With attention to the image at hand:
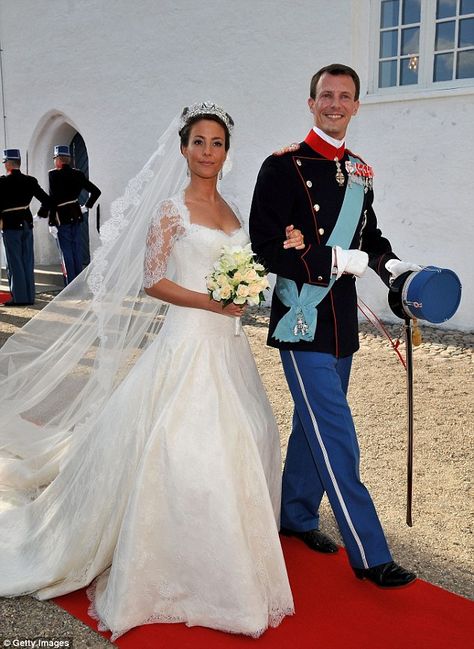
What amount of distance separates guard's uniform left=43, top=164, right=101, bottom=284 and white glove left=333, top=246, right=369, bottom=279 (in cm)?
732

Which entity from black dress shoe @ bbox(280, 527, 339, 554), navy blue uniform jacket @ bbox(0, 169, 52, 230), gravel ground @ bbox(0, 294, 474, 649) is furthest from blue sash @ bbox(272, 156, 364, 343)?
navy blue uniform jacket @ bbox(0, 169, 52, 230)

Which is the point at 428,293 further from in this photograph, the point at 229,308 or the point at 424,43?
the point at 424,43

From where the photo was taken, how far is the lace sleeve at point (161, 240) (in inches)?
105

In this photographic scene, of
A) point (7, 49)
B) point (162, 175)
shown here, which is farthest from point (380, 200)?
point (7, 49)

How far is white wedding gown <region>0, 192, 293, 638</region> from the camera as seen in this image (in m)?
2.39

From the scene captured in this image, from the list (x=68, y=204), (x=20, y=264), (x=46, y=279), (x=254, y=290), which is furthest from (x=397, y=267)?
(x=46, y=279)

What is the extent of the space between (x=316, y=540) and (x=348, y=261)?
1359mm

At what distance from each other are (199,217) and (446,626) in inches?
73.9

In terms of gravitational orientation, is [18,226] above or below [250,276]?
above

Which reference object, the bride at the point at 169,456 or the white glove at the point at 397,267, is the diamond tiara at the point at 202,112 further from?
the white glove at the point at 397,267

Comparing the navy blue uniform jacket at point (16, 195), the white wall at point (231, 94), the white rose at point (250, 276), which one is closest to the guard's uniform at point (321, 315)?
the white rose at point (250, 276)

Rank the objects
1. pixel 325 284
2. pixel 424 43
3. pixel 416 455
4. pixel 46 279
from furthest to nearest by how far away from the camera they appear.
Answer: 1. pixel 46 279
2. pixel 424 43
3. pixel 416 455
4. pixel 325 284

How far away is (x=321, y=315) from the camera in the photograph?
2674 millimetres

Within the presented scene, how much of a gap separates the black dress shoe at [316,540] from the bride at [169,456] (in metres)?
0.27
